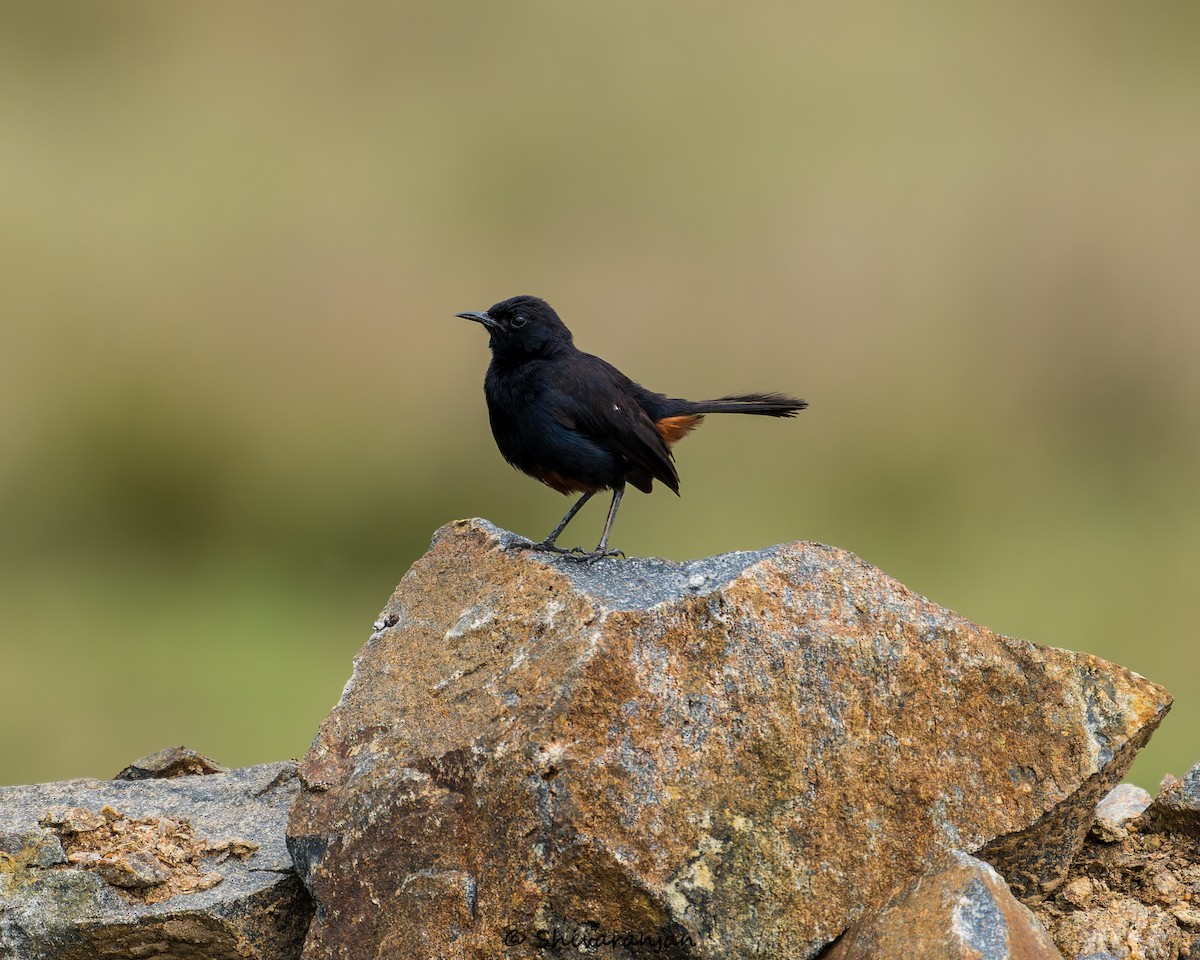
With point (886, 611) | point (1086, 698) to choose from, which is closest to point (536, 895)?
point (886, 611)

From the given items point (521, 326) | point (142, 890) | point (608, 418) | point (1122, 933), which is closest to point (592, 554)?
point (608, 418)

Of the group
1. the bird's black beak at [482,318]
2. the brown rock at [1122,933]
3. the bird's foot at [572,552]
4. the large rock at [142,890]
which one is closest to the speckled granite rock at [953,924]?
the brown rock at [1122,933]

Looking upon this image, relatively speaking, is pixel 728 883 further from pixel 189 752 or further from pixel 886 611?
pixel 189 752

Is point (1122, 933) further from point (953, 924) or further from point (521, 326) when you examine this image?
point (521, 326)

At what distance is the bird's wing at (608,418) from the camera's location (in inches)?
266

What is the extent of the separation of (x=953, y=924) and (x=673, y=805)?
972 mm

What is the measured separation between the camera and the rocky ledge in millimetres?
4812

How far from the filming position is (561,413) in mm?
6754

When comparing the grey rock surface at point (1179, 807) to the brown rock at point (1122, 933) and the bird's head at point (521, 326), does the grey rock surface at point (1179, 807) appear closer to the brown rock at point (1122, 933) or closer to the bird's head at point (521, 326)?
the brown rock at point (1122, 933)

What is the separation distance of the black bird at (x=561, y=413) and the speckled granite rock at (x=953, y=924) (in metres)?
2.31

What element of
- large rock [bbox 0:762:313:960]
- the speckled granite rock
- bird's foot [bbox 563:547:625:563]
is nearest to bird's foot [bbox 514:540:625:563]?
bird's foot [bbox 563:547:625:563]

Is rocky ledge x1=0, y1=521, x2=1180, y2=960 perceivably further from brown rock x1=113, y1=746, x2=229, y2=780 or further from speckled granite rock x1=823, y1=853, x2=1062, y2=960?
brown rock x1=113, y1=746, x2=229, y2=780

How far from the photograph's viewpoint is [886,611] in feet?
17.9

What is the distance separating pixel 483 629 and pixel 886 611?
1527 mm
